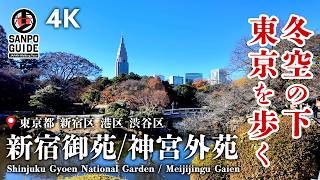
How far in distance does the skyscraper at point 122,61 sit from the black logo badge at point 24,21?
24.7 ft

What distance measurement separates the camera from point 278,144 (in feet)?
8.98

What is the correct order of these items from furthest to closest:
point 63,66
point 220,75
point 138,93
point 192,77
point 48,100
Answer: point 192,77 < point 63,66 < point 138,93 < point 48,100 < point 220,75

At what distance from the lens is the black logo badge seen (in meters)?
4.37

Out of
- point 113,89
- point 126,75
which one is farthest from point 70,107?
point 126,75

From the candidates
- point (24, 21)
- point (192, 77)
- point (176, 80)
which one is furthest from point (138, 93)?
point (24, 21)

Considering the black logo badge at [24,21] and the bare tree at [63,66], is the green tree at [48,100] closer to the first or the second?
the bare tree at [63,66]

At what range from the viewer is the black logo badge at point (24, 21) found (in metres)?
4.37

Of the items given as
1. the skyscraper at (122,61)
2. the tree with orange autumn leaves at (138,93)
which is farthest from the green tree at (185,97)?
the skyscraper at (122,61)

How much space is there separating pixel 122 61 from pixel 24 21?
32.3 feet

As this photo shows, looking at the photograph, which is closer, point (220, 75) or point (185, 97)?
point (220, 75)

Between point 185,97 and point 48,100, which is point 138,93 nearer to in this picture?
point 185,97

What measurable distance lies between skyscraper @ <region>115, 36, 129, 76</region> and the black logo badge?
296 inches

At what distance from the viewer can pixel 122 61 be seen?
562 inches

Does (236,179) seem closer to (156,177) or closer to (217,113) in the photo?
(156,177)
